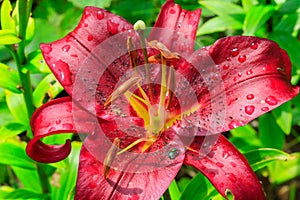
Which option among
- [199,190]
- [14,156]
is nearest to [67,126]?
[199,190]

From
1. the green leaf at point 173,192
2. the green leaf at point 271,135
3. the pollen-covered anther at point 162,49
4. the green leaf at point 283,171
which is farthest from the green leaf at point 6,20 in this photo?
the green leaf at point 283,171

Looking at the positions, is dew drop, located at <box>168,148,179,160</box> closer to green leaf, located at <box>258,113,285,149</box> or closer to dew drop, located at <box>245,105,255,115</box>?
dew drop, located at <box>245,105,255,115</box>

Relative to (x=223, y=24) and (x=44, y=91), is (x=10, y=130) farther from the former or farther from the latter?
(x=223, y=24)

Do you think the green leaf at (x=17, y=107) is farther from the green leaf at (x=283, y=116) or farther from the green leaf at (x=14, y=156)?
the green leaf at (x=283, y=116)

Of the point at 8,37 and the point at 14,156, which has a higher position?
the point at 8,37

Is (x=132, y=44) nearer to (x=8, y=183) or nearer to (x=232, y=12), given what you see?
(x=232, y=12)

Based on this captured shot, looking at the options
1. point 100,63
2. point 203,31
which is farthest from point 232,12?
point 100,63
